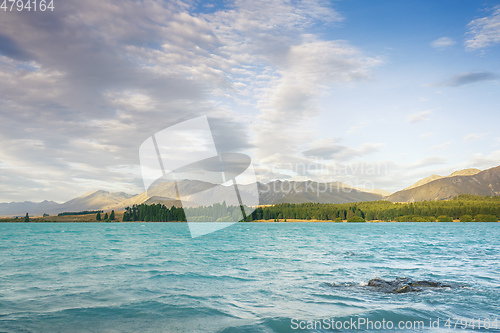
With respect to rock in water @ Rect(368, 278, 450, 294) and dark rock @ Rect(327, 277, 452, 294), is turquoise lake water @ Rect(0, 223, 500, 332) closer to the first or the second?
dark rock @ Rect(327, 277, 452, 294)

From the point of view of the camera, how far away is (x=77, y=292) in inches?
911

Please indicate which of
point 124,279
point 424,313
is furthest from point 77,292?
point 424,313

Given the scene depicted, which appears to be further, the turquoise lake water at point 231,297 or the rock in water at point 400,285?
the rock in water at point 400,285

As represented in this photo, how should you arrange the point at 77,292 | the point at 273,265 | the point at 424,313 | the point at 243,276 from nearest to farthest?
the point at 424,313
the point at 77,292
the point at 243,276
the point at 273,265

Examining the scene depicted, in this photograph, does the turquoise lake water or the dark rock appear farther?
the dark rock

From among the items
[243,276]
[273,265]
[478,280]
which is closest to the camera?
[478,280]

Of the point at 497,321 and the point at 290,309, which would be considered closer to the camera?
the point at 497,321

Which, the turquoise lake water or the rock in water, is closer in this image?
the turquoise lake water

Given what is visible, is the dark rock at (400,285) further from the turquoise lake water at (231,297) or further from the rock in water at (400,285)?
the turquoise lake water at (231,297)

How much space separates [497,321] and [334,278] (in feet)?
41.5

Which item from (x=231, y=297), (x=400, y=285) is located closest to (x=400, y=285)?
(x=400, y=285)

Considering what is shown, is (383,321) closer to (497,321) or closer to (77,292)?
(497,321)

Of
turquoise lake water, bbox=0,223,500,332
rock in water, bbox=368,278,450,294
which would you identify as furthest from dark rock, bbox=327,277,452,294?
turquoise lake water, bbox=0,223,500,332

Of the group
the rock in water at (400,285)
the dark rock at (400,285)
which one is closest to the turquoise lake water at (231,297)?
the dark rock at (400,285)
